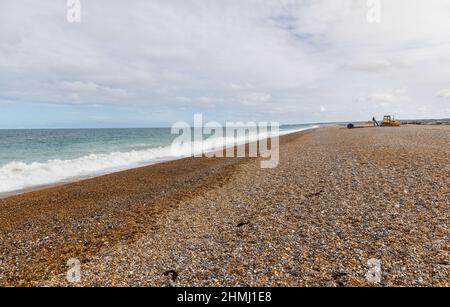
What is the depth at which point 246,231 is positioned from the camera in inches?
340

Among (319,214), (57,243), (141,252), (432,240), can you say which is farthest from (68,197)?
(432,240)

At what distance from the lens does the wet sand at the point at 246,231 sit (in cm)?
628

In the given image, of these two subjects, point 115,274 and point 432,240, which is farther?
point 432,240

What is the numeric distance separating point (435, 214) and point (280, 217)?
475cm

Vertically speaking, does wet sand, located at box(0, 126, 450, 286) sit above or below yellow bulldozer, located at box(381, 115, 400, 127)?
below

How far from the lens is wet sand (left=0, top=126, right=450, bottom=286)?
6281 mm

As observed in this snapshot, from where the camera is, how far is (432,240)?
7.00 meters

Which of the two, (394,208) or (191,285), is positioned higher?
(394,208)

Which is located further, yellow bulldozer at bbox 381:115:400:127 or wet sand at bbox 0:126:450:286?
yellow bulldozer at bbox 381:115:400:127

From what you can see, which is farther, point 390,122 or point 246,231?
point 390,122

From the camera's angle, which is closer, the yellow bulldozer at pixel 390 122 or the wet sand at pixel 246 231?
the wet sand at pixel 246 231

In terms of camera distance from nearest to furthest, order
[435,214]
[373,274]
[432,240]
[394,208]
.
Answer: [373,274]
[432,240]
[435,214]
[394,208]

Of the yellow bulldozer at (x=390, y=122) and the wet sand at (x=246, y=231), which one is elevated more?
the yellow bulldozer at (x=390, y=122)

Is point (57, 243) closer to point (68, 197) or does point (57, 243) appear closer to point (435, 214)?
point (68, 197)
